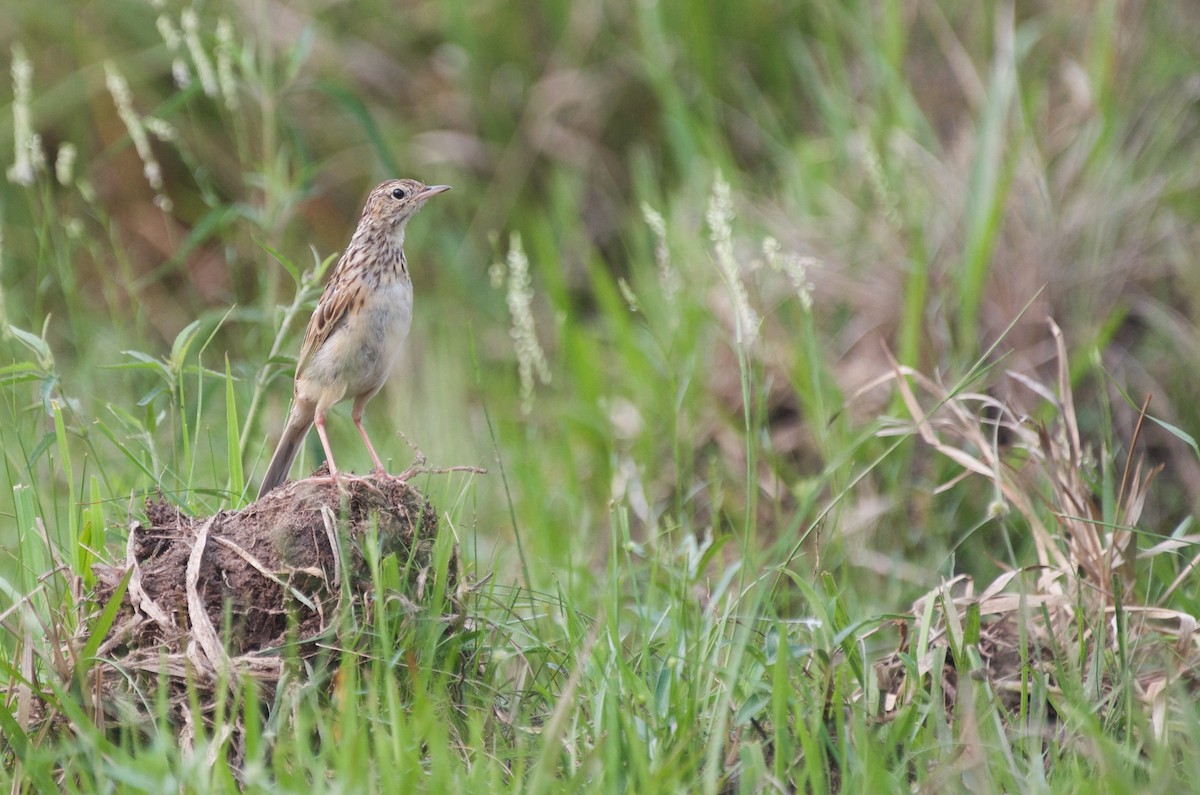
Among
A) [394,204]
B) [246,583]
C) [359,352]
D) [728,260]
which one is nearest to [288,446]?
[359,352]

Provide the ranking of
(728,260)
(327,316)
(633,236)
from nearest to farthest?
(728,260)
(327,316)
(633,236)

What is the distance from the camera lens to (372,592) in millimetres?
3775

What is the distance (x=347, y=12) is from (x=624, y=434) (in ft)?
13.0

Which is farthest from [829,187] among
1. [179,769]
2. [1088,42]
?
[179,769]

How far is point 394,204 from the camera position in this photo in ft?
16.9

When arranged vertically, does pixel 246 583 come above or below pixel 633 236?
above

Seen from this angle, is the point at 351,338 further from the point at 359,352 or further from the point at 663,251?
the point at 663,251

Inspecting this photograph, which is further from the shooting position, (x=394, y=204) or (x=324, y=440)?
(x=394, y=204)

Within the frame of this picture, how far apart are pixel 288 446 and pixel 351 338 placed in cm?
48

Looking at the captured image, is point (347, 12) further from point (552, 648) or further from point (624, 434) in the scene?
point (552, 648)

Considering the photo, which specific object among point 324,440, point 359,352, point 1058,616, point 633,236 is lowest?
point 1058,616

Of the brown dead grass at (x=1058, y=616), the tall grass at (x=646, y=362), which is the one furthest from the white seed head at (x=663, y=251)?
the brown dead grass at (x=1058, y=616)

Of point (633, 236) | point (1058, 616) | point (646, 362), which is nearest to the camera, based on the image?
point (1058, 616)

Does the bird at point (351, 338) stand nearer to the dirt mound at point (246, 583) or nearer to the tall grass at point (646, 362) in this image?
the tall grass at point (646, 362)
